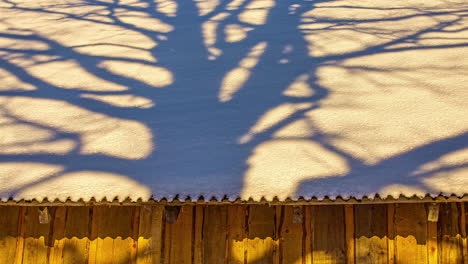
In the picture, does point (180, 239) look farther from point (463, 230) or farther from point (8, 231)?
point (463, 230)

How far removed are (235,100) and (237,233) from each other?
1261 mm

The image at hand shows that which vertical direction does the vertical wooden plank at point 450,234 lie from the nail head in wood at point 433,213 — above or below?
below

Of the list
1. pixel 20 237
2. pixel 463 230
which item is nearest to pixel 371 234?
pixel 463 230

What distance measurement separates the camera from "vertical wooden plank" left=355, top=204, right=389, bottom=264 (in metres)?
3.87

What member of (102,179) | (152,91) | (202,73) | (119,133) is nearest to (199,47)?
(202,73)

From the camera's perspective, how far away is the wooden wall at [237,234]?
12.7 feet

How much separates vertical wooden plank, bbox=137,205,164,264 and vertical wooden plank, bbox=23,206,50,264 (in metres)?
0.94

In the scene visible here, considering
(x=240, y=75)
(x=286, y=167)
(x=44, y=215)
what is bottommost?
(x=44, y=215)

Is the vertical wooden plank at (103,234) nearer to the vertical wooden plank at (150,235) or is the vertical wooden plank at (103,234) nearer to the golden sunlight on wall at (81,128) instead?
the vertical wooden plank at (150,235)

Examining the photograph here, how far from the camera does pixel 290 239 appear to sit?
12.9 feet

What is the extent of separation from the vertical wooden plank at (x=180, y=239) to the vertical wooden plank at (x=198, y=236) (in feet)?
0.13

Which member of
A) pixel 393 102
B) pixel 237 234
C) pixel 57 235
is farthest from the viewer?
pixel 57 235

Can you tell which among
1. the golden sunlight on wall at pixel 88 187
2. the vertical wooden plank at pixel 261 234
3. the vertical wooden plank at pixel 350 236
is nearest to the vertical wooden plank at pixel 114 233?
the golden sunlight on wall at pixel 88 187

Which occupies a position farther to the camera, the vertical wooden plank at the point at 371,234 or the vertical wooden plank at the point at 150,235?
the vertical wooden plank at the point at 150,235
